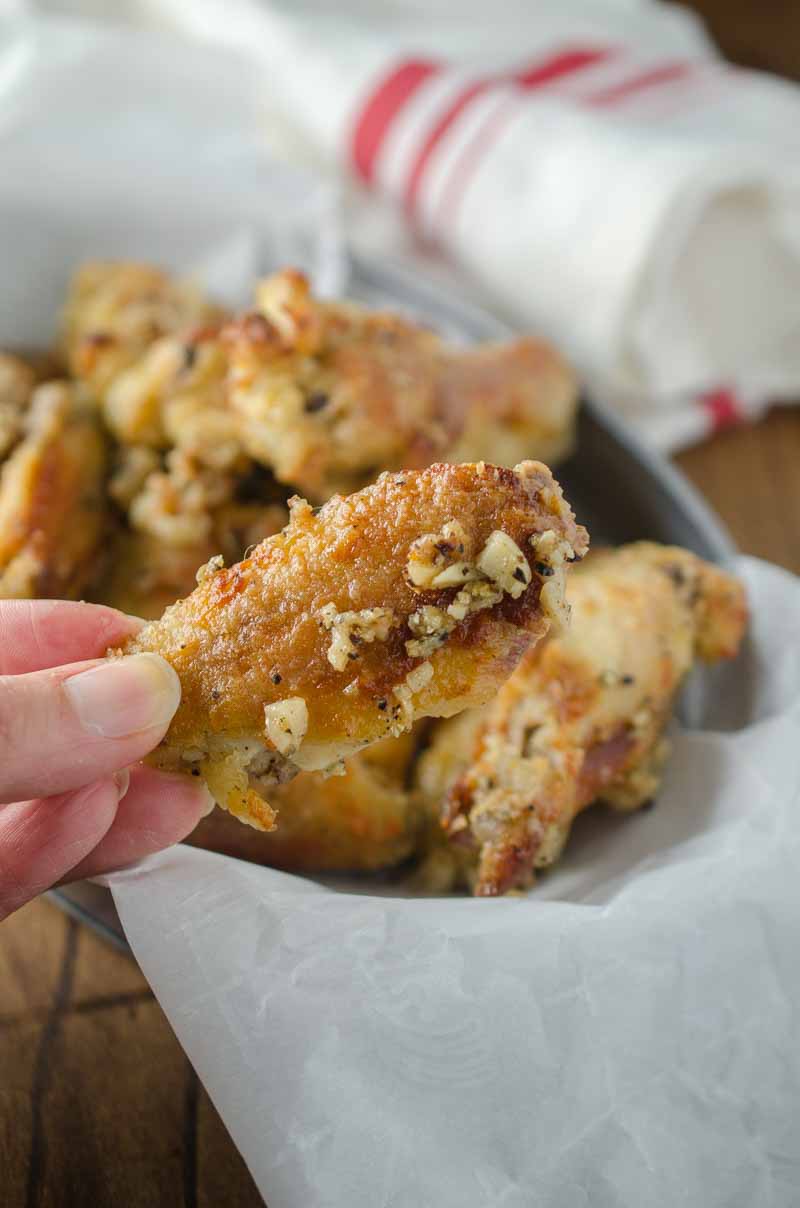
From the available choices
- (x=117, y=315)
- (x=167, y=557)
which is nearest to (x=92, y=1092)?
(x=167, y=557)

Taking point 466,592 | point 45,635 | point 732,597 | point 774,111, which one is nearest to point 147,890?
point 45,635

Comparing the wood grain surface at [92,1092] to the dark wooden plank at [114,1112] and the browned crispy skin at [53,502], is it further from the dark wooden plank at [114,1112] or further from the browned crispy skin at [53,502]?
the browned crispy skin at [53,502]

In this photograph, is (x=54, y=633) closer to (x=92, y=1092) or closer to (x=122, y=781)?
(x=122, y=781)

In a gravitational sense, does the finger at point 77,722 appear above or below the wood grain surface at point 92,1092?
above

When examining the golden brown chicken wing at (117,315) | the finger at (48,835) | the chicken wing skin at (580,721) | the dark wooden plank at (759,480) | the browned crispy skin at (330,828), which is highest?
the golden brown chicken wing at (117,315)

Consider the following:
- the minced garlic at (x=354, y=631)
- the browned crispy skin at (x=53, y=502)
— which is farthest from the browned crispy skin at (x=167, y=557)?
the minced garlic at (x=354, y=631)

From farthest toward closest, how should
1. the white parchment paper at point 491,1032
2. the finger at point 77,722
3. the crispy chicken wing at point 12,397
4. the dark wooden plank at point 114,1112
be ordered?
the crispy chicken wing at point 12,397 → the dark wooden plank at point 114,1112 → the white parchment paper at point 491,1032 → the finger at point 77,722

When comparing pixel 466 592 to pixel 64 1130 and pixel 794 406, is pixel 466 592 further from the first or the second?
pixel 794 406
